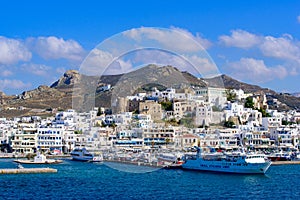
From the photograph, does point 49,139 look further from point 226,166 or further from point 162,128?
point 226,166

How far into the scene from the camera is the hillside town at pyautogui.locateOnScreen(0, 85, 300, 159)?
22062 millimetres

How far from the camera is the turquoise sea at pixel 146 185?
13.0m

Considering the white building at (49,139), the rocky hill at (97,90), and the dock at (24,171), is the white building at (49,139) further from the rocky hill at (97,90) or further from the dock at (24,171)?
the dock at (24,171)

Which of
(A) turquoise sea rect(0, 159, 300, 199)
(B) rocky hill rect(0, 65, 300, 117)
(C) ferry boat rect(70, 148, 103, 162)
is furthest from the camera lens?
(C) ferry boat rect(70, 148, 103, 162)

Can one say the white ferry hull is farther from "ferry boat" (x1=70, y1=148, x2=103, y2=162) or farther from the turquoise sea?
"ferry boat" (x1=70, y1=148, x2=103, y2=162)

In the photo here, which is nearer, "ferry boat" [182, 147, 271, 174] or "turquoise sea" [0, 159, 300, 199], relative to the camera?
"turquoise sea" [0, 159, 300, 199]

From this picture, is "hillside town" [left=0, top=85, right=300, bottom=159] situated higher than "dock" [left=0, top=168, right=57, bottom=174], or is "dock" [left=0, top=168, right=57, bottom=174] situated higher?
"hillside town" [left=0, top=85, right=300, bottom=159]

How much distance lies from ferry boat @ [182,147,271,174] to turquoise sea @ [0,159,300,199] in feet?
1.66

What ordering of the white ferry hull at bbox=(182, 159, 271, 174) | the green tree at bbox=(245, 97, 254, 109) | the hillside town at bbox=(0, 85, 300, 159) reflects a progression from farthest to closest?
the green tree at bbox=(245, 97, 254, 109) < the hillside town at bbox=(0, 85, 300, 159) < the white ferry hull at bbox=(182, 159, 271, 174)

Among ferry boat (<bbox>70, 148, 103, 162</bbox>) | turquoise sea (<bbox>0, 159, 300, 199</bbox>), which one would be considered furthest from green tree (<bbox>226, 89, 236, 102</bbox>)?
turquoise sea (<bbox>0, 159, 300, 199</bbox>)

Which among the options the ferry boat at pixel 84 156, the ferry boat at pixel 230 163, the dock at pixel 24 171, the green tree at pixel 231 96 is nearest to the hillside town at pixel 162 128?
the ferry boat at pixel 84 156

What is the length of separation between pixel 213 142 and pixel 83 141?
6.58 metres

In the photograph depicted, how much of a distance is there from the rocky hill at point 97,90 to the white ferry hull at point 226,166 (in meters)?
2.84

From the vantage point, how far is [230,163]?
1961 cm
